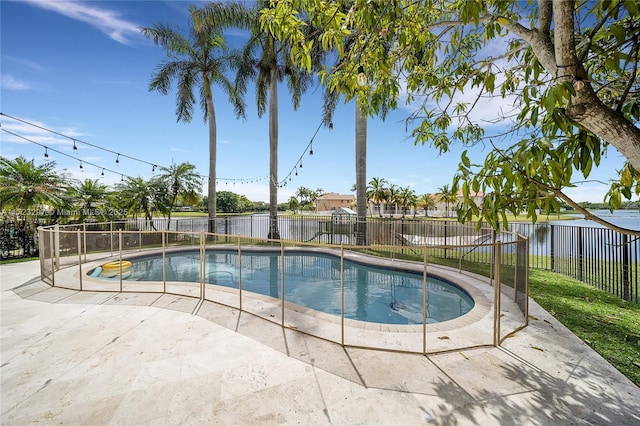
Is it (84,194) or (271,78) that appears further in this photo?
(271,78)

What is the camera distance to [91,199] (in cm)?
1283

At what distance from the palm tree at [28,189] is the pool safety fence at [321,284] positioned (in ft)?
7.56

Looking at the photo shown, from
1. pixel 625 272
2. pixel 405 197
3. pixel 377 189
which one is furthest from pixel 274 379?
pixel 405 197

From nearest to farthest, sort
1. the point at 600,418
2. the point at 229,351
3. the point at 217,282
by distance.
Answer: the point at 600,418
the point at 229,351
the point at 217,282

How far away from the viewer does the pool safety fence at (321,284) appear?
3.87 m

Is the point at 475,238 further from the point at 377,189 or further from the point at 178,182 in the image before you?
the point at 377,189

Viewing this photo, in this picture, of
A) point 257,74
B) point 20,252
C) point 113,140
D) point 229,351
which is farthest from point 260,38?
point 229,351

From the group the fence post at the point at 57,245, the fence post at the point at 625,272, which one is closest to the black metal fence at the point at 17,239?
the fence post at the point at 57,245

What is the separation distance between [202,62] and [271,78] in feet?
13.1

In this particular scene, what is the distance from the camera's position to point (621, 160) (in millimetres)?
2568

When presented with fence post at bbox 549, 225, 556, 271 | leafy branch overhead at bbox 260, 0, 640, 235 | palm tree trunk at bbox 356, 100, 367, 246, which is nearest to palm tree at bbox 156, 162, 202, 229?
palm tree trunk at bbox 356, 100, 367, 246

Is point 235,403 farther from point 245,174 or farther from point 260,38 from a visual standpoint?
point 245,174

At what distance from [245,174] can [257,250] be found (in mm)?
14718

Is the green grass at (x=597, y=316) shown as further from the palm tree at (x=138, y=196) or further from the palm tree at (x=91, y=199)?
the palm tree at (x=138, y=196)
